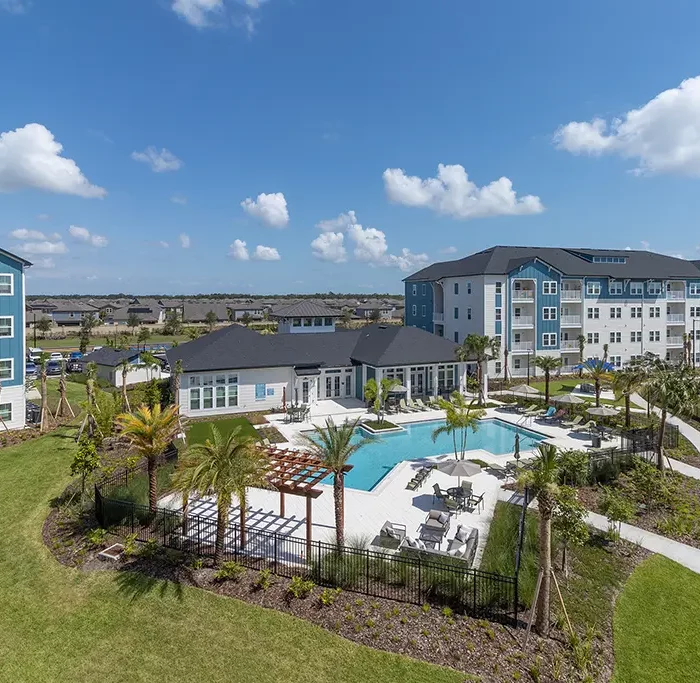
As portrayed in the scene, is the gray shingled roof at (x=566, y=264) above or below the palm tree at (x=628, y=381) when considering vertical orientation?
above

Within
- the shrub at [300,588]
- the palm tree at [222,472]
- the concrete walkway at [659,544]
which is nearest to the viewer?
the shrub at [300,588]

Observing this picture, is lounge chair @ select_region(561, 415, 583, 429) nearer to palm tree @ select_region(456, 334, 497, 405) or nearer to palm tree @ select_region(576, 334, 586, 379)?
palm tree @ select_region(456, 334, 497, 405)

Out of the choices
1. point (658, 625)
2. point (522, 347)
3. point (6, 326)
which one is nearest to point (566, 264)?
point (522, 347)

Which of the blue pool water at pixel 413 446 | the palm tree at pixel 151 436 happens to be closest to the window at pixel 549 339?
the blue pool water at pixel 413 446

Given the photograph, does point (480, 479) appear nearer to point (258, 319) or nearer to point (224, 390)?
point (224, 390)

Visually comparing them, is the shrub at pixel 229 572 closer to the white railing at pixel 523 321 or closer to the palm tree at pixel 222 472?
the palm tree at pixel 222 472

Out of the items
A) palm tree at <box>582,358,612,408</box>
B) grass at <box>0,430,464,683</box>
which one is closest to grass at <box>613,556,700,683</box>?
grass at <box>0,430,464,683</box>

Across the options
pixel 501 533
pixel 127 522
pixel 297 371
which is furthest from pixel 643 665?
pixel 297 371
